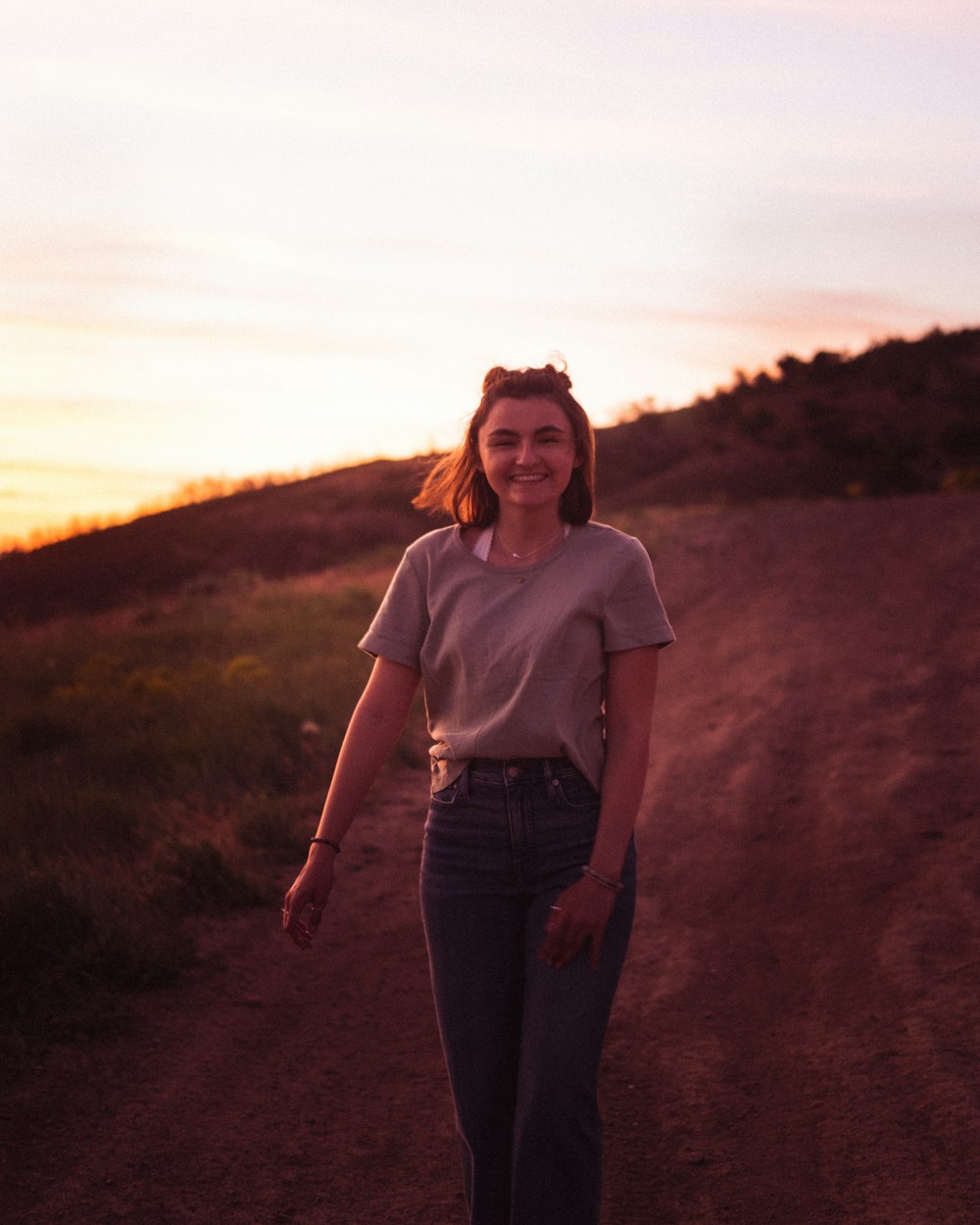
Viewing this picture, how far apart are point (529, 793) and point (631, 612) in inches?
17.2

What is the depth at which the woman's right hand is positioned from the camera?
2.61m

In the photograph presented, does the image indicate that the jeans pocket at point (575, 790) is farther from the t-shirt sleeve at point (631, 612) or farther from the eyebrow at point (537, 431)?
the eyebrow at point (537, 431)

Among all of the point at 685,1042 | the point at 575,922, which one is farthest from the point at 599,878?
the point at 685,1042

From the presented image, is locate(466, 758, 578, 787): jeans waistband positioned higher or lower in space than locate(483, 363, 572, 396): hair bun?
lower

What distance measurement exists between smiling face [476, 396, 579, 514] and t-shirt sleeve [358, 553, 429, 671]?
0.29m

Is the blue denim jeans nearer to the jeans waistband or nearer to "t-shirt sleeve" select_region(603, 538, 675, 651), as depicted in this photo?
the jeans waistband

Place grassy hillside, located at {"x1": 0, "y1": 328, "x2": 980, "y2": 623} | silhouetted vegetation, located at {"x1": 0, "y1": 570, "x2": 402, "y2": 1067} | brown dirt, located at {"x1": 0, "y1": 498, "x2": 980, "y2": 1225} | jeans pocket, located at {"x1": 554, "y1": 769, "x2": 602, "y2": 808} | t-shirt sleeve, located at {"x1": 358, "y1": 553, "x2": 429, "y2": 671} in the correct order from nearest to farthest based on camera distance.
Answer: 1. jeans pocket, located at {"x1": 554, "y1": 769, "x2": 602, "y2": 808}
2. t-shirt sleeve, located at {"x1": 358, "y1": 553, "x2": 429, "y2": 671}
3. brown dirt, located at {"x1": 0, "y1": 498, "x2": 980, "y2": 1225}
4. silhouetted vegetation, located at {"x1": 0, "y1": 570, "x2": 402, "y2": 1067}
5. grassy hillside, located at {"x1": 0, "y1": 328, "x2": 980, "y2": 623}

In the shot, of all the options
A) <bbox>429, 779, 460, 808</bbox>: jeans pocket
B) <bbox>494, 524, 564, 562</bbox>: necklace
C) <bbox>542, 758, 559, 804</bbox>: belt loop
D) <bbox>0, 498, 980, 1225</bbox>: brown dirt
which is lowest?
<bbox>0, 498, 980, 1225</bbox>: brown dirt

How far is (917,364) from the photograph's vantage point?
1670 inches

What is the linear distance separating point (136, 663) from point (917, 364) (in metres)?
35.5

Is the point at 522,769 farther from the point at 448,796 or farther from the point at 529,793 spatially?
the point at 448,796

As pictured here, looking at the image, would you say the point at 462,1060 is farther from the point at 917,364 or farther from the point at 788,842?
the point at 917,364

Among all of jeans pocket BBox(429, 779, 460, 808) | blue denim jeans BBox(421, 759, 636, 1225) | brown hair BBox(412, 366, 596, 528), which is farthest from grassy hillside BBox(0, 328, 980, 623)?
blue denim jeans BBox(421, 759, 636, 1225)

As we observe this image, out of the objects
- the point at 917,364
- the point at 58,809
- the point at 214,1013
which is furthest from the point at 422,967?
the point at 917,364
